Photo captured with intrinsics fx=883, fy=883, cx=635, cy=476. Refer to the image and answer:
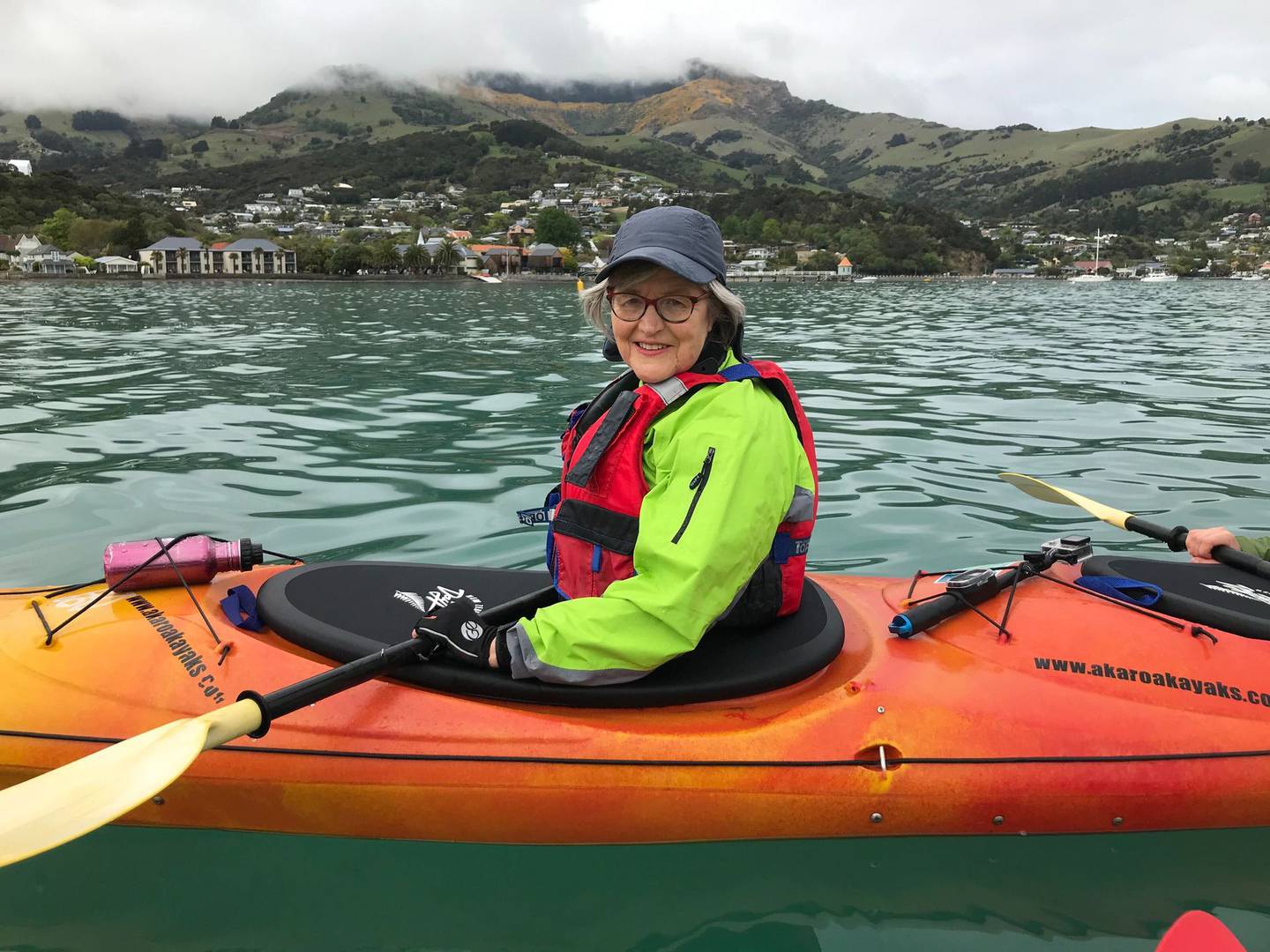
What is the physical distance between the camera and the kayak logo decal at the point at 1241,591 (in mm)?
3540

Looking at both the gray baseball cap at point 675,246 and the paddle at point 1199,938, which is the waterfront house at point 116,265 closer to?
the gray baseball cap at point 675,246

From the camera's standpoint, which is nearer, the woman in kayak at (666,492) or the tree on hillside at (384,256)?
the woman in kayak at (666,492)

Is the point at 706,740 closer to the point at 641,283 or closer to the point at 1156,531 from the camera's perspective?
the point at 641,283

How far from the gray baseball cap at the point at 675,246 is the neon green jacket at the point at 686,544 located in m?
0.37

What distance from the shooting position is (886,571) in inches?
213

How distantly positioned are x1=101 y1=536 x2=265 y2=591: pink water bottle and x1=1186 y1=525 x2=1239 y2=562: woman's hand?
13.7 ft

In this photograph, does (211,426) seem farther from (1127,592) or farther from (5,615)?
(1127,592)

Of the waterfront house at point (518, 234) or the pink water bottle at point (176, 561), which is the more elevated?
the waterfront house at point (518, 234)

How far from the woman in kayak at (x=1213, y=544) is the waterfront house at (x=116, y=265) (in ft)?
299

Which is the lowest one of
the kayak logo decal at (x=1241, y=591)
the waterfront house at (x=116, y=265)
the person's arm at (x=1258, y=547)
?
the waterfront house at (x=116, y=265)

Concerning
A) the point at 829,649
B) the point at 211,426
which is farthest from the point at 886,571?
the point at 211,426

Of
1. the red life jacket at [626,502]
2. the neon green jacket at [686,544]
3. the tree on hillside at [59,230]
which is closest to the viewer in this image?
the neon green jacket at [686,544]

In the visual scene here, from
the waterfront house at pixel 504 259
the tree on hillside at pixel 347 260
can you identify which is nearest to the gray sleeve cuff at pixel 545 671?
the tree on hillside at pixel 347 260

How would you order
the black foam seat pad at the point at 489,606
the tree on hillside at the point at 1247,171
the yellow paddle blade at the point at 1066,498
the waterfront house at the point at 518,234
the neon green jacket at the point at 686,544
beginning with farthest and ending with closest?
the tree on hillside at the point at 1247,171 < the waterfront house at the point at 518,234 < the yellow paddle blade at the point at 1066,498 < the black foam seat pad at the point at 489,606 < the neon green jacket at the point at 686,544
